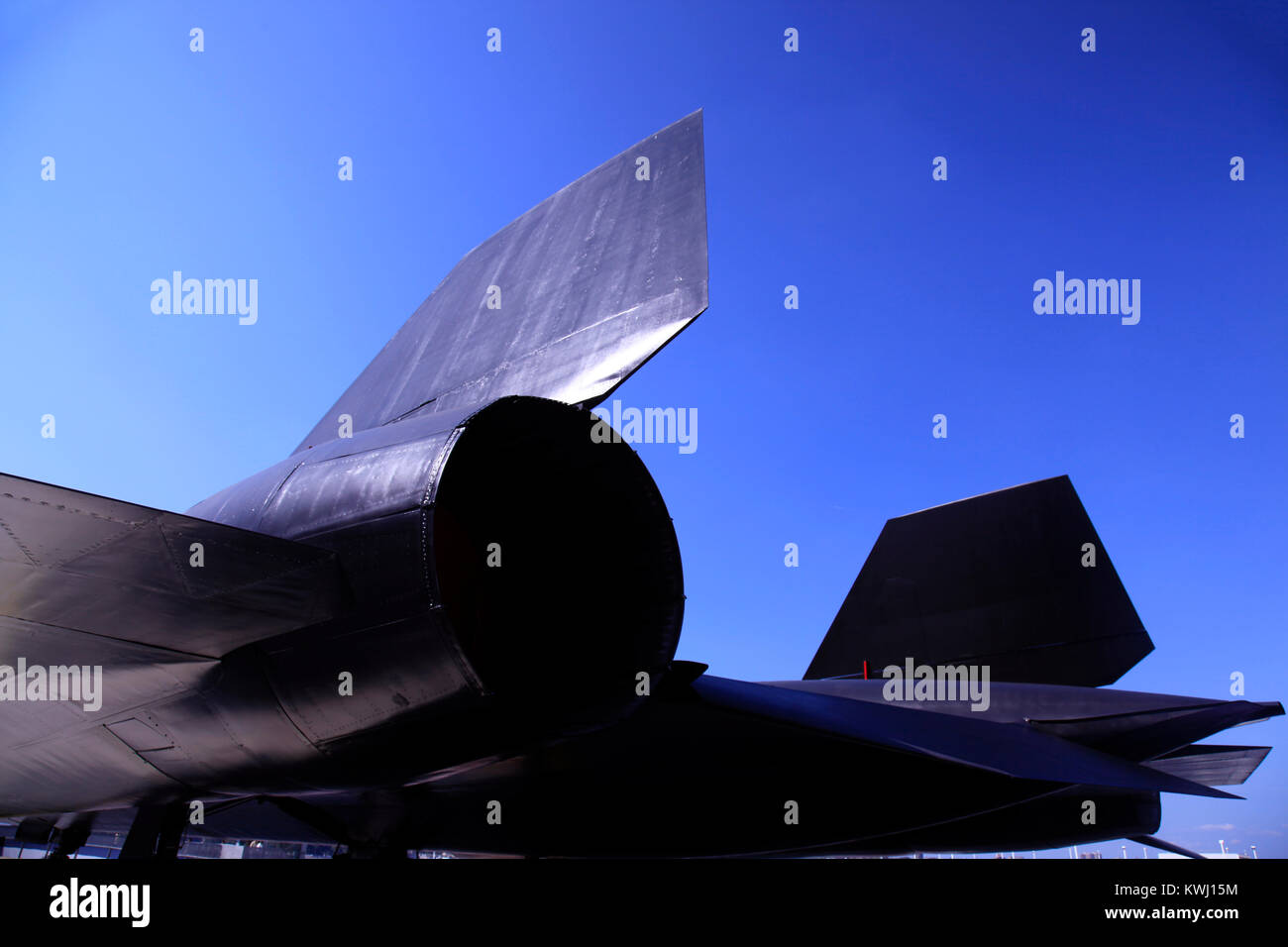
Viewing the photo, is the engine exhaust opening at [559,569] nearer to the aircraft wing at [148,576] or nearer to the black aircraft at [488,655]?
the black aircraft at [488,655]

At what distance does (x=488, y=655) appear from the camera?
291 cm

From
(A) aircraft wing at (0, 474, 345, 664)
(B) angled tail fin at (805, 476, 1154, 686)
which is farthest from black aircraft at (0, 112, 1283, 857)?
(B) angled tail fin at (805, 476, 1154, 686)

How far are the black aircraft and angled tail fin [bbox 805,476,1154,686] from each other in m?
2.64

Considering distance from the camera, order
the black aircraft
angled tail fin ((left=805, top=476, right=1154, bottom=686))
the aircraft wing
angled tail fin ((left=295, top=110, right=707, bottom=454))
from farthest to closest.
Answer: angled tail fin ((left=805, top=476, right=1154, bottom=686)), angled tail fin ((left=295, top=110, right=707, bottom=454)), the black aircraft, the aircraft wing

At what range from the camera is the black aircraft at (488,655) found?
2.41 metres

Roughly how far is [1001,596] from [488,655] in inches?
283

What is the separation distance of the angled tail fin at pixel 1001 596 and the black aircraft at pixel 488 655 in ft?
8.65

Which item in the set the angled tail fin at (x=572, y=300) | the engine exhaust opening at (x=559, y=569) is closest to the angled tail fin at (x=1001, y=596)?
the angled tail fin at (x=572, y=300)

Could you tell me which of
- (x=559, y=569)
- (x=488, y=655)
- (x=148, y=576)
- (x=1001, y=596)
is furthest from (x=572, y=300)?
(x=1001, y=596)

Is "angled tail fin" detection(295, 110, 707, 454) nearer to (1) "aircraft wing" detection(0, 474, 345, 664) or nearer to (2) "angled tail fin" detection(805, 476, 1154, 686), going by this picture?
(1) "aircraft wing" detection(0, 474, 345, 664)

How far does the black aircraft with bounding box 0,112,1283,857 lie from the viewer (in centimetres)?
241
